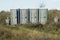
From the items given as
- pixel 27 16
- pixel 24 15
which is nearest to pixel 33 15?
pixel 27 16

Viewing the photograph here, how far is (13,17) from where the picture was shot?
92.4 feet

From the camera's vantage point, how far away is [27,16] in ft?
92.6

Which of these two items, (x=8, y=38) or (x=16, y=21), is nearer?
(x=8, y=38)

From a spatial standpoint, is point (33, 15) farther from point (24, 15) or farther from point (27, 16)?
point (24, 15)

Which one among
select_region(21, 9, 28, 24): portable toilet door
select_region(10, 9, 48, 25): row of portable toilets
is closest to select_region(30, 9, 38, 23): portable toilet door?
select_region(10, 9, 48, 25): row of portable toilets

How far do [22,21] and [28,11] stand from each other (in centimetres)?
129

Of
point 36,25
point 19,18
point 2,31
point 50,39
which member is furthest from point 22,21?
point 50,39

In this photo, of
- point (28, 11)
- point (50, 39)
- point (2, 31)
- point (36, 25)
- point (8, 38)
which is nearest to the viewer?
point (50, 39)

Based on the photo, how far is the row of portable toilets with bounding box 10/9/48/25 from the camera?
27.9 meters

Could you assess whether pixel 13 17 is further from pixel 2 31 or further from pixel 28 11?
pixel 2 31

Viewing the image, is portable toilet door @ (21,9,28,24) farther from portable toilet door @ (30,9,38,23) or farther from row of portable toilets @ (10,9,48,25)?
portable toilet door @ (30,9,38,23)

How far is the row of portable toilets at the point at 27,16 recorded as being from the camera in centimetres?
2792

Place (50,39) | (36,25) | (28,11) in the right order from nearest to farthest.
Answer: (50,39) → (36,25) → (28,11)

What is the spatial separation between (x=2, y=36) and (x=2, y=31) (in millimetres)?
952
